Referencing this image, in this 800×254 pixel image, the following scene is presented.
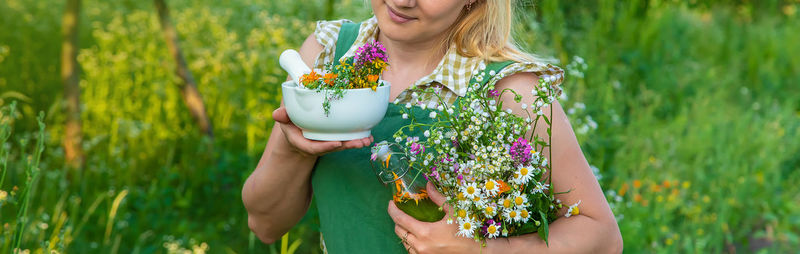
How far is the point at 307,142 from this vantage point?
3.97 ft

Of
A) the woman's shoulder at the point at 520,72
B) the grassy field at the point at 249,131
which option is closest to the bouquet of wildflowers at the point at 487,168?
the woman's shoulder at the point at 520,72

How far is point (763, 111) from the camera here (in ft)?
17.4

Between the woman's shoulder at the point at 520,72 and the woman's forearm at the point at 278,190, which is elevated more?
the woman's shoulder at the point at 520,72

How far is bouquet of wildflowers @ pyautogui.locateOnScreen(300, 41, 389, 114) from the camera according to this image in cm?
115

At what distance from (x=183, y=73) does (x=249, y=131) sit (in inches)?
17.6

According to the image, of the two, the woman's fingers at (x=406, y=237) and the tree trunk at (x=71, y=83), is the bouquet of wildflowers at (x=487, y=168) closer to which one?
the woman's fingers at (x=406, y=237)

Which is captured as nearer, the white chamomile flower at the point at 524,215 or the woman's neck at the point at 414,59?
the white chamomile flower at the point at 524,215

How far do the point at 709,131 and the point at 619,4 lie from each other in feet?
4.85

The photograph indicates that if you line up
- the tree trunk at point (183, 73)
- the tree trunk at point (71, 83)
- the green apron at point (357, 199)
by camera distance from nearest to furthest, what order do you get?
the green apron at point (357, 199) < the tree trunk at point (71, 83) < the tree trunk at point (183, 73)

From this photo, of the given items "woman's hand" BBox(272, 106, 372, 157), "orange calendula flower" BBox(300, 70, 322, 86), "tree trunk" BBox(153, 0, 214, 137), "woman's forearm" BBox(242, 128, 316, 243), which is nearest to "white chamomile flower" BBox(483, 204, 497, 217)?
"woman's hand" BBox(272, 106, 372, 157)

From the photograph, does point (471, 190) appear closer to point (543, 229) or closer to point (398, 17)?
point (543, 229)

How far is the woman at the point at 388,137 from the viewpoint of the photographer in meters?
1.22

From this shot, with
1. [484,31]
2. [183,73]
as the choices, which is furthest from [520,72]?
[183,73]

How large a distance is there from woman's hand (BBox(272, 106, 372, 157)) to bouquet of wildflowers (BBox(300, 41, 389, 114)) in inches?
3.3
